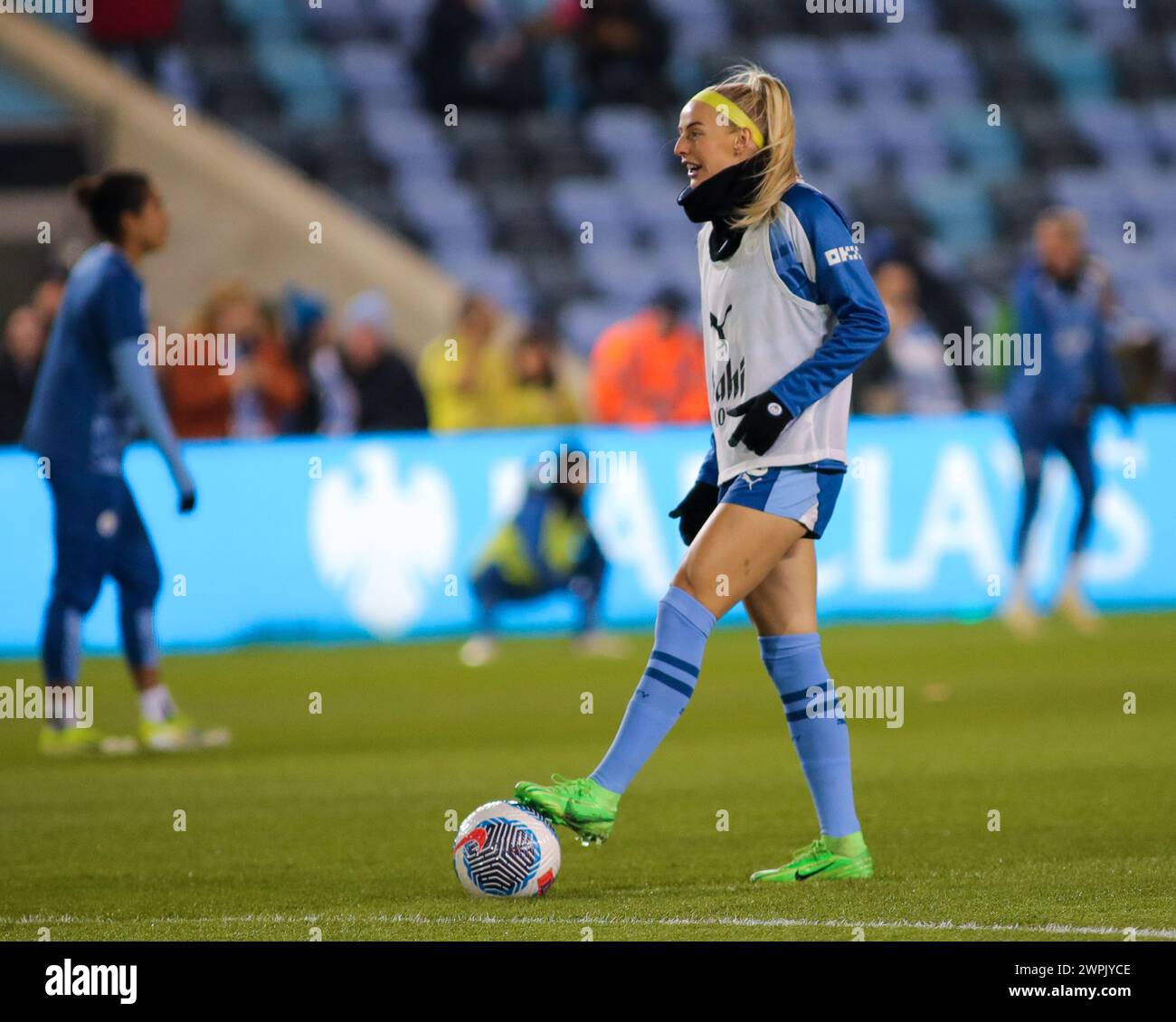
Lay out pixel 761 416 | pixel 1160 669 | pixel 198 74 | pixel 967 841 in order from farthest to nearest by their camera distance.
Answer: pixel 198 74, pixel 1160 669, pixel 967 841, pixel 761 416

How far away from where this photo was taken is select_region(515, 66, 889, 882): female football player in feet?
19.5

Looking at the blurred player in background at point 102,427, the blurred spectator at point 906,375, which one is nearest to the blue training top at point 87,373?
the blurred player in background at point 102,427

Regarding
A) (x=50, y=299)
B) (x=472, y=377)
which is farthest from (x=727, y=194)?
(x=472, y=377)

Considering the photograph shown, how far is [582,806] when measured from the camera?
578cm

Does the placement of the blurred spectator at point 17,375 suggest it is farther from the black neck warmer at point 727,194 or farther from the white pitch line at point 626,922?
the white pitch line at point 626,922

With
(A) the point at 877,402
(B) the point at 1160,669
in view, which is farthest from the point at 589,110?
(B) the point at 1160,669

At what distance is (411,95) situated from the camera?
22625 millimetres

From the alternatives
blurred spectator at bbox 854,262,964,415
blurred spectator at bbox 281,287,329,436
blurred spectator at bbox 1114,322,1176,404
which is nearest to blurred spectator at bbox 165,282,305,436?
blurred spectator at bbox 281,287,329,436

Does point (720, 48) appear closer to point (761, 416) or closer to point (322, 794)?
point (322, 794)

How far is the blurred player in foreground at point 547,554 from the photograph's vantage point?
14445mm

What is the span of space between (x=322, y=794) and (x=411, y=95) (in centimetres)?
1512

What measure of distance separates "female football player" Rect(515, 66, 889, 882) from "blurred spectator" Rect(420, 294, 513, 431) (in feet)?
33.6

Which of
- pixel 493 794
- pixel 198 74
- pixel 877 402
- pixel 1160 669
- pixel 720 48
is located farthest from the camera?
pixel 720 48
